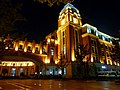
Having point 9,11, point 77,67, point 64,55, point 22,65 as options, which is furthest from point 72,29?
point 9,11

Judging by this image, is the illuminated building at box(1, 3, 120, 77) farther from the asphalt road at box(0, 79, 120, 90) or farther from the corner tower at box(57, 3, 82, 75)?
the asphalt road at box(0, 79, 120, 90)

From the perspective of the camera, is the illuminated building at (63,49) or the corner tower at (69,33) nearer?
the corner tower at (69,33)

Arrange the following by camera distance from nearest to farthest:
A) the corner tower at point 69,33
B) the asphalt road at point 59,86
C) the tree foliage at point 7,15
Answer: the tree foliage at point 7,15 → the asphalt road at point 59,86 → the corner tower at point 69,33

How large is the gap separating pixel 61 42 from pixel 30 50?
12679 mm

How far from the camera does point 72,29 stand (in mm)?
53281

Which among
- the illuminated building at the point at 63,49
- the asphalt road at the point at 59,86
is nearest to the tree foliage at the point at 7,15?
the asphalt road at the point at 59,86

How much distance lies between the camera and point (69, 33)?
5156 centimetres

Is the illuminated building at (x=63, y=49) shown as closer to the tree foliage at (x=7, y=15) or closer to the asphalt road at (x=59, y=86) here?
the asphalt road at (x=59, y=86)

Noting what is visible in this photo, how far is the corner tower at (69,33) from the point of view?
1989 inches

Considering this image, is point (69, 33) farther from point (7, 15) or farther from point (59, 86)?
point (7, 15)

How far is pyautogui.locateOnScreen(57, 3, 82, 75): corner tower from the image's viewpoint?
5053cm

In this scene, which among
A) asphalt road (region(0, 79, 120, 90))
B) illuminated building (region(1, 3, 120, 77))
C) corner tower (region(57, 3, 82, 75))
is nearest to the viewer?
asphalt road (region(0, 79, 120, 90))

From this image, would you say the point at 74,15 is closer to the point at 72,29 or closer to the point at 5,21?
the point at 72,29

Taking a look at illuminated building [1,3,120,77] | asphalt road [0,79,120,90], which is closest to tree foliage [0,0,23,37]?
asphalt road [0,79,120,90]
